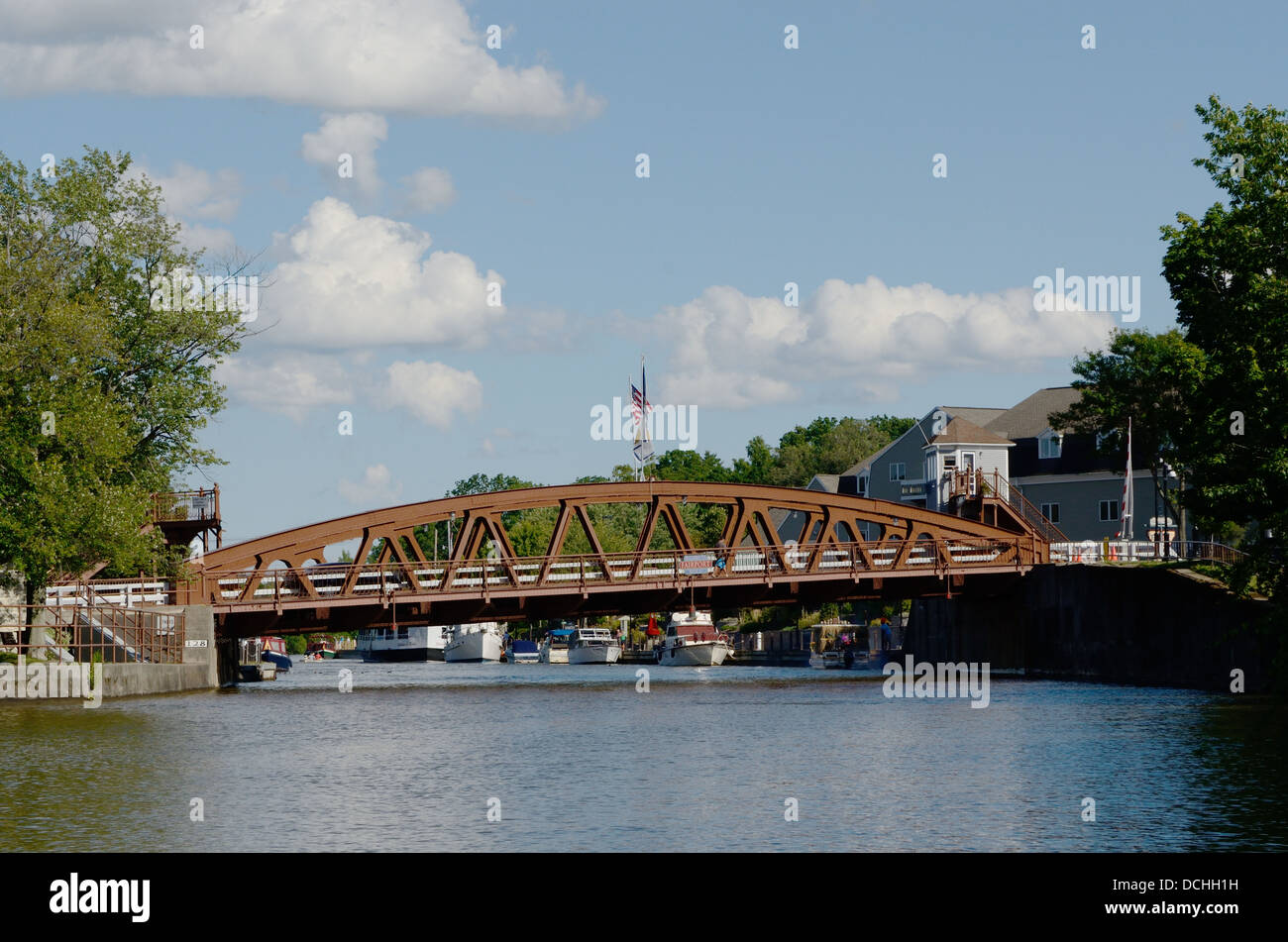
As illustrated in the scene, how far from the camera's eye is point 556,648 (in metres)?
130

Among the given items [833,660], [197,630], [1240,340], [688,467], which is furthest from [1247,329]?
[688,467]

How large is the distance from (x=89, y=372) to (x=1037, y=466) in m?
57.3

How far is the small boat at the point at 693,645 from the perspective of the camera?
107250 millimetres

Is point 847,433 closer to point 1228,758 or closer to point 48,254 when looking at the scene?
point 48,254

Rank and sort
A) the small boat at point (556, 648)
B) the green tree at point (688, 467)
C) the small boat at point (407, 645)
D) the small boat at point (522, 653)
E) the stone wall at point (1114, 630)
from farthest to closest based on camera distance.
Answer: the green tree at point (688, 467), the small boat at point (407, 645), the small boat at point (522, 653), the small boat at point (556, 648), the stone wall at point (1114, 630)

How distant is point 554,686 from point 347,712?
1810 centimetres

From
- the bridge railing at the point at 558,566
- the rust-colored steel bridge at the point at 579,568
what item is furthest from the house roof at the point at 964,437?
the bridge railing at the point at 558,566

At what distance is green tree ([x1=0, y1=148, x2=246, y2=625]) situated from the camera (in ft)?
164

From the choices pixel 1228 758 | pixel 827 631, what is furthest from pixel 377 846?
pixel 827 631

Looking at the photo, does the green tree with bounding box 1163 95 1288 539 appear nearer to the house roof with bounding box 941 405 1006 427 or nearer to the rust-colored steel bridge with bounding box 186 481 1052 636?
the rust-colored steel bridge with bounding box 186 481 1052 636

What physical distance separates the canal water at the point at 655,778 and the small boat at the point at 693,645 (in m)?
60.0

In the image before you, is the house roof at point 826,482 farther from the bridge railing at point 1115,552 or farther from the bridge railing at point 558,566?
Answer: the bridge railing at point 558,566

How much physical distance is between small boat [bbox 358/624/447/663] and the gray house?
60291 millimetres

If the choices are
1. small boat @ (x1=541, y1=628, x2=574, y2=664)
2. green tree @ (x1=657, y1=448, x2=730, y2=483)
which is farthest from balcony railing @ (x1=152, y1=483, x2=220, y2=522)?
green tree @ (x1=657, y1=448, x2=730, y2=483)
